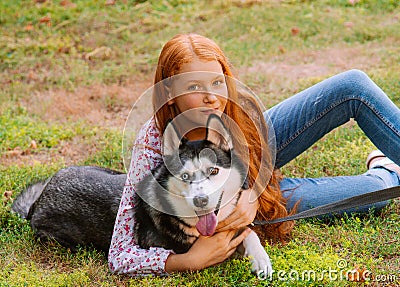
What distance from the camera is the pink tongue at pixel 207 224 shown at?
3264 millimetres

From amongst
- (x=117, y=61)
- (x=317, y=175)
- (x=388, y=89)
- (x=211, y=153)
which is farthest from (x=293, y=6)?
(x=211, y=153)

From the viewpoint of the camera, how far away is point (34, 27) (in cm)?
982

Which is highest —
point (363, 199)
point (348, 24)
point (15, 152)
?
point (363, 199)

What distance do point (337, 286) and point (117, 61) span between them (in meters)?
6.20

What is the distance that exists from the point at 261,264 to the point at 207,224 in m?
0.43

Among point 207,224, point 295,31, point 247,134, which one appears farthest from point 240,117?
point 295,31

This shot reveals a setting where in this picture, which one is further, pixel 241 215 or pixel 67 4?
pixel 67 4

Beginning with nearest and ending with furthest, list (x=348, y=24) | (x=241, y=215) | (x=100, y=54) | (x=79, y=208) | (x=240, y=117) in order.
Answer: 1. (x=241, y=215)
2. (x=240, y=117)
3. (x=79, y=208)
4. (x=100, y=54)
5. (x=348, y=24)

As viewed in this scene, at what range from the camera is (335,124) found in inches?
168

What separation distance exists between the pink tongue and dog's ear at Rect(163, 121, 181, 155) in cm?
44

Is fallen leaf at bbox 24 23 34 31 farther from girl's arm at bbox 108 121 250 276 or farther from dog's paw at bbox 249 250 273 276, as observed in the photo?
dog's paw at bbox 249 250 273 276

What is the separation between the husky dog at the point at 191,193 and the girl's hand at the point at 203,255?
0.06m
